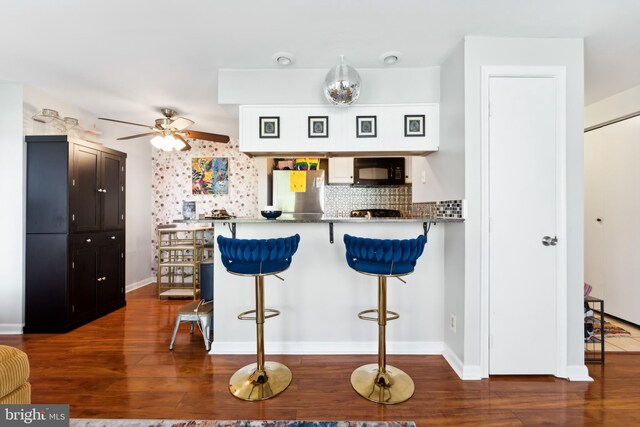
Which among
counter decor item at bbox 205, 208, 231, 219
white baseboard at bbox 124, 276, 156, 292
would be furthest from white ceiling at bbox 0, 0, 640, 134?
white baseboard at bbox 124, 276, 156, 292

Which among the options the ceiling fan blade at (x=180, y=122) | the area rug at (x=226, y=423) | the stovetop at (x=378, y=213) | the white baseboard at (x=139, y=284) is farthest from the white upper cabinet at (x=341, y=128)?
the white baseboard at (x=139, y=284)

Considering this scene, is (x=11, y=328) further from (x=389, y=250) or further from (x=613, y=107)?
(x=613, y=107)

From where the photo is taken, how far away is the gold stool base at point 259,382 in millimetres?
1835

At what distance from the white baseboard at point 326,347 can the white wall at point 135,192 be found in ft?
8.92

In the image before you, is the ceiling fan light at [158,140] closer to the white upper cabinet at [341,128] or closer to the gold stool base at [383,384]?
the white upper cabinet at [341,128]

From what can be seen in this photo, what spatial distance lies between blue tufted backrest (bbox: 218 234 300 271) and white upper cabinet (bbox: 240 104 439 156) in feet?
3.50

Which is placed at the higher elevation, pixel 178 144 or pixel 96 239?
pixel 178 144

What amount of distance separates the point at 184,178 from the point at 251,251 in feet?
11.5

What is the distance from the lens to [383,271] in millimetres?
1780

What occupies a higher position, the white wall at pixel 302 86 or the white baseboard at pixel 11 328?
the white wall at pixel 302 86

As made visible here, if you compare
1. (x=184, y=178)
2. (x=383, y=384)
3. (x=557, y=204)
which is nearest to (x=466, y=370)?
(x=383, y=384)

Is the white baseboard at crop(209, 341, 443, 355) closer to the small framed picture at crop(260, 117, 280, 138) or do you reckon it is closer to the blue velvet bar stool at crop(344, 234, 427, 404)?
the blue velvet bar stool at crop(344, 234, 427, 404)

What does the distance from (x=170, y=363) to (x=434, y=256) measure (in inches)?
85.3

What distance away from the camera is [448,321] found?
7.61 feet
